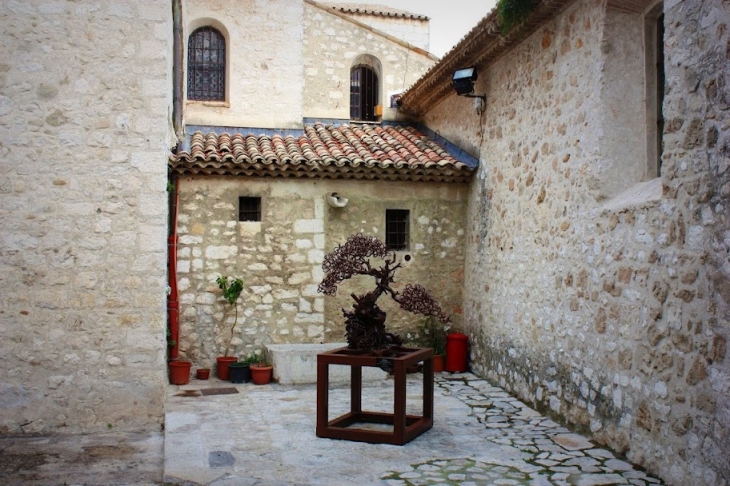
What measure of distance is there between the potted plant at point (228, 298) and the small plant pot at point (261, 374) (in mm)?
502

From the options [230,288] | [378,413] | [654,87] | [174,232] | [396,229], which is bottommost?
[378,413]

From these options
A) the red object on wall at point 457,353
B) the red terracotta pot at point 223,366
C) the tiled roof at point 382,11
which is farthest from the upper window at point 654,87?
the tiled roof at point 382,11

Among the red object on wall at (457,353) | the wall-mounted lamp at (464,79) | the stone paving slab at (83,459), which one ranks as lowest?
the stone paving slab at (83,459)

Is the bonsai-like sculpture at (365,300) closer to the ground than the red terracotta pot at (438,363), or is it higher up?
higher up

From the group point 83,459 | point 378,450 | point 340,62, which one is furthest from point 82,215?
point 340,62

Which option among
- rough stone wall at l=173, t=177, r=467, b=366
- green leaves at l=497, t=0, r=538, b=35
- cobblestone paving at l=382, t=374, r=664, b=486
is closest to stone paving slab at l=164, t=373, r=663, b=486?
cobblestone paving at l=382, t=374, r=664, b=486

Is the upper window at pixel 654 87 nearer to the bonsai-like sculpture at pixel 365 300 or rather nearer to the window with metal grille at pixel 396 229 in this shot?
the bonsai-like sculpture at pixel 365 300

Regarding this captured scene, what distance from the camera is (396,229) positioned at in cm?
1124

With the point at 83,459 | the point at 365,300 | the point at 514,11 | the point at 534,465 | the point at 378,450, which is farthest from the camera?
the point at 514,11

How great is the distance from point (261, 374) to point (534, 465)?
15.8ft

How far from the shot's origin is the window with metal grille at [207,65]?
13.2 meters

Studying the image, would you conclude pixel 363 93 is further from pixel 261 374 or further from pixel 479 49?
pixel 261 374

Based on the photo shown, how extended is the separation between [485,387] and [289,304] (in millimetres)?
3097

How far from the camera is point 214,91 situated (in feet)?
43.4
